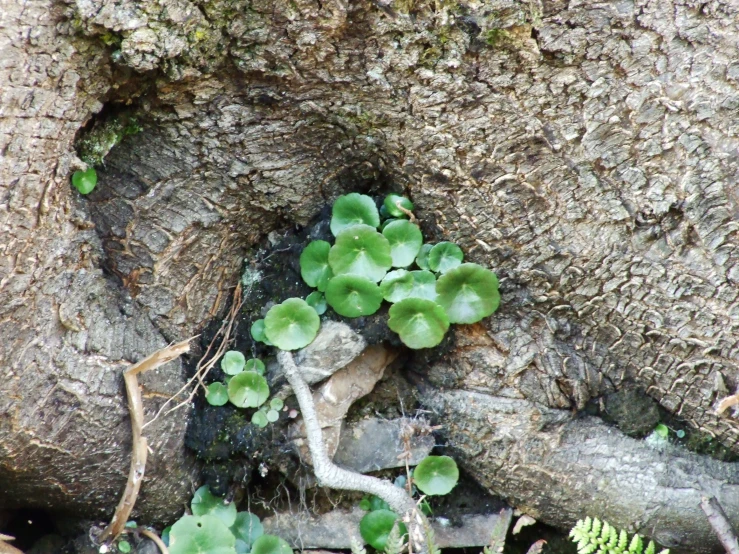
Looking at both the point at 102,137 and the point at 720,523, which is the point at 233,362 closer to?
the point at 102,137

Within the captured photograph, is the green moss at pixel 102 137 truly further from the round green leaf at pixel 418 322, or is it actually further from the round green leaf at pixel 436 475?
the round green leaf at pixel 436 475

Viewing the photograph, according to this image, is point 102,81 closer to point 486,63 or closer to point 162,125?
point 162,125

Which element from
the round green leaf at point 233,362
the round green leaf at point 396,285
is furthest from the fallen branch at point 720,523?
the round green leaf at point 233,362

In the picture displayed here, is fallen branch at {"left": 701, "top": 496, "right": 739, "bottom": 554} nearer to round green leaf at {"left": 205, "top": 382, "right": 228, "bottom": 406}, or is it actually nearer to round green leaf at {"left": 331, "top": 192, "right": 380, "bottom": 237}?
round green leaf at {"left": 331, "top": 192, "right": 380, "bottom": 237}

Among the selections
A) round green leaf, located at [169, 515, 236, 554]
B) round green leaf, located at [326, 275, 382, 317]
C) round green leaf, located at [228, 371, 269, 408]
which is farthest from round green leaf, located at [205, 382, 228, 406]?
round green leaf, located at [326, 275, 382, 317]

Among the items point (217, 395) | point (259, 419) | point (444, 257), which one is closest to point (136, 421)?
point (217, 395)

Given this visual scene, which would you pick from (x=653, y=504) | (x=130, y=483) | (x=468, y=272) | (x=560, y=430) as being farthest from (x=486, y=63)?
(x=130, y=483)
